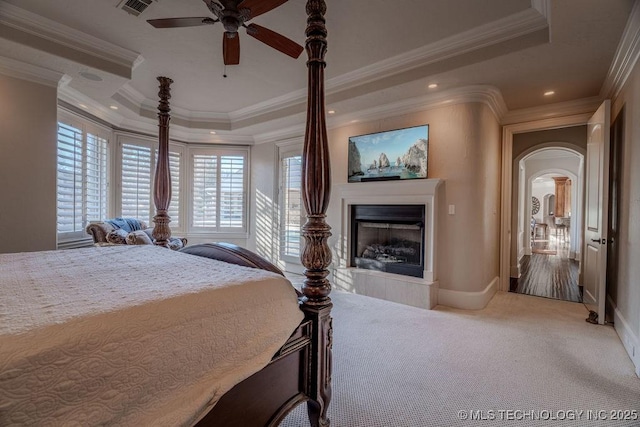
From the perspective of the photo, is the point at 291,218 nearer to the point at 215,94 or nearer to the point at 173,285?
the point at 215,94

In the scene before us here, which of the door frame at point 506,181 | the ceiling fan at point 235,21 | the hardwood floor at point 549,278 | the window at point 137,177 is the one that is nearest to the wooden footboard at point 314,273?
the ceiling fan at point 235,21

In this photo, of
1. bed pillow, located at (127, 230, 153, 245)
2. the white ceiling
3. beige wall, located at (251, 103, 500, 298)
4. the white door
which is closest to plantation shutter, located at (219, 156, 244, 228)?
the white ceiling

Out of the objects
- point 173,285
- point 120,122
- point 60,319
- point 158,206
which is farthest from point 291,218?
point 60,319

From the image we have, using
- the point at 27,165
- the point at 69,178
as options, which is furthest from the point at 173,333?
the point at 69,178

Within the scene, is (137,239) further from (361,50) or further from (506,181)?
(506,181)

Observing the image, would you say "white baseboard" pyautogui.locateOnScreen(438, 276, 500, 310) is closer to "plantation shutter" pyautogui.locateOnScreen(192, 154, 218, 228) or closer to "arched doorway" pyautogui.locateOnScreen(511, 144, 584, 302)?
"arched doorway" pyautogui.locateOnScreen(511, 144, 584, 302)

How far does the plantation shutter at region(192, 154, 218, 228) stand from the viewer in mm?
5840

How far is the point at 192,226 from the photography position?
5816 mm

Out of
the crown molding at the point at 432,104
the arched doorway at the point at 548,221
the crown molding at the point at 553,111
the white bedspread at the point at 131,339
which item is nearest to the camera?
the white bedspread at the point at 131,339

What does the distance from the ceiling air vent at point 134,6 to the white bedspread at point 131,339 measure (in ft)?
7.20

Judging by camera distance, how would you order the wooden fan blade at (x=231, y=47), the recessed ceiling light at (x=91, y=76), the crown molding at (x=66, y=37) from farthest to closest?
the recessed ceiling light at (x=91, y=76) < the crown molding at (x=66, y=37) < the wooden fan blade at (x=231, y=47)

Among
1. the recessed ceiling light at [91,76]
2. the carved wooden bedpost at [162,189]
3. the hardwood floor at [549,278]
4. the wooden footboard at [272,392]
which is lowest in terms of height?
the hardwood floor at [549,278]

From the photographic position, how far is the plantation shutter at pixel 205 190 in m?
5.84

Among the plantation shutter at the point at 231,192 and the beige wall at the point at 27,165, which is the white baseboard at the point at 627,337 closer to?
the beige wall at the point at 27,165
